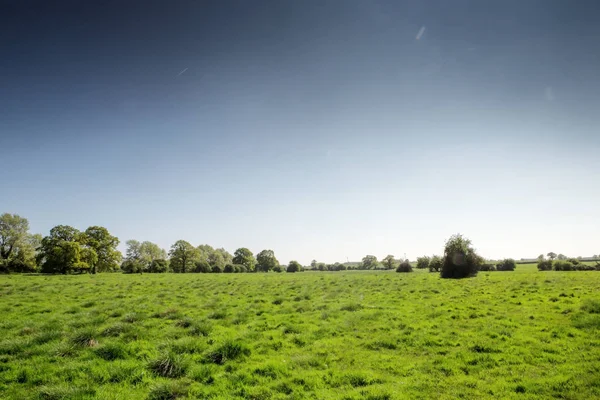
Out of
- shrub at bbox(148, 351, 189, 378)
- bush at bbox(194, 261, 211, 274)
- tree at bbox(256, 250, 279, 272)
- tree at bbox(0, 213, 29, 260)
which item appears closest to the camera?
shrub at bbox(148, 351, 189, 378)

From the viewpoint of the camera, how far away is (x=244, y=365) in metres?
9.56

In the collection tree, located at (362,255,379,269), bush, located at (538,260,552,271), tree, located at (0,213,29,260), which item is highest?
tree, located at (0,213,29,260)

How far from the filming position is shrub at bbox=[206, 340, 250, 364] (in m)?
10.0

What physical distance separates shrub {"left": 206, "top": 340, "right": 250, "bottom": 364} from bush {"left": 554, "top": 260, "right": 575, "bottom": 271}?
8382 centimetres

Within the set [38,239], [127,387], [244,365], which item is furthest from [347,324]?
[38,239]

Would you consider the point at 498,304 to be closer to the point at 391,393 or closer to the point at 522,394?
the point at 522,394

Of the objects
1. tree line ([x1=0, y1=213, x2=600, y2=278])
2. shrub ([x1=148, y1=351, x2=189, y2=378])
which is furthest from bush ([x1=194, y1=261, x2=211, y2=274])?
shrub ([x1=148, y1=351, x2=189, y2=378])

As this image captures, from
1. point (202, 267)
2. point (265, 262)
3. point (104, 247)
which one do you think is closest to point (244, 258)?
point (265, 262)

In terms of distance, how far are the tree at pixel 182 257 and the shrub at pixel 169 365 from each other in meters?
89.4

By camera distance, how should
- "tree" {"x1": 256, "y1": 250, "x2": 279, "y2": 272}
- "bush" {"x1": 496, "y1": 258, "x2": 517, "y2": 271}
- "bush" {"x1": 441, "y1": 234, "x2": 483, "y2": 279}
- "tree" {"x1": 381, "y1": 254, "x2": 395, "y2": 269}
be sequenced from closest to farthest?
"bush" {"x1": 441, "y1": 234, "x2": 483, "y2": 279} → "bush" {"x1": 496, "y1": 258, "x2": 517, "y2": 271} → "tree" {"x1": 256, "y1": 250, "x2": 279, "y2": 272} → "tree" {"x1": 381, "y1": 254, "x2": 395, "y2": 269}

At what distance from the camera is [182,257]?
300 ft

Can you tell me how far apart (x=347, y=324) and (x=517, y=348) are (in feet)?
22.9

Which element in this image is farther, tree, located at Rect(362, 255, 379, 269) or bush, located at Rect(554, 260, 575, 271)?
tree, located at Rect(362, 255, 379, 269)

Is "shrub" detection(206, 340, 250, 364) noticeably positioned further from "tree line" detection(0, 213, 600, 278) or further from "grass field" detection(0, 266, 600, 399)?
"tree line" detection(0, 213, 600, 278)
